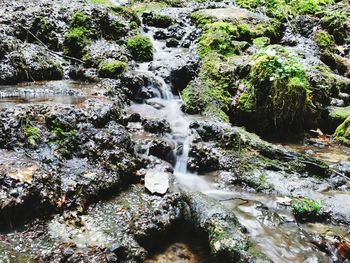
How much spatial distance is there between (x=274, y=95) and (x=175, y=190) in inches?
133

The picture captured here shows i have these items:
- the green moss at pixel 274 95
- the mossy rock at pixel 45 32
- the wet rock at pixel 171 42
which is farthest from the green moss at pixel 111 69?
the green moss at pixel 274 95

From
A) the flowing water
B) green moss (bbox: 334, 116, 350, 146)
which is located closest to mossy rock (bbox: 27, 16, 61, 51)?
the flowing water

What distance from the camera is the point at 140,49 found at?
8844 mm

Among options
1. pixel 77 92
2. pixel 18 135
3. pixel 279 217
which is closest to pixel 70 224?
pixel 18 135

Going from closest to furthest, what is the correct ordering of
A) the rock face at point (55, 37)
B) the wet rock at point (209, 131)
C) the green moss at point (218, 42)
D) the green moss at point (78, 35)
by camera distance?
1. the wet rock at point (209, 131)
2. the rock face at point (55, 37)
3. the green moss at point (78, 35)
4. the green moss at point (218, 42)

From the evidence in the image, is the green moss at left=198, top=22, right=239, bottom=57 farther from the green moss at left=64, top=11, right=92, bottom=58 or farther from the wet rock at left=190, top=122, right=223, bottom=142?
the wet rock at left=190, top=122, right=223, bottom=142

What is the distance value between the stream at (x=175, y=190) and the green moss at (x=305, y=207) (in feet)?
0.44

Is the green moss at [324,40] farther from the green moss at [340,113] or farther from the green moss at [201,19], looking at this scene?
the green moss at [201,19]

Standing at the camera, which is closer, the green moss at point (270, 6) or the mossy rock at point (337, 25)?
the mossy rock at point (337, 25)

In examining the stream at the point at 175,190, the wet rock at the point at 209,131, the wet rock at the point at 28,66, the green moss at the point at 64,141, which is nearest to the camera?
the stream at the point at 175,190

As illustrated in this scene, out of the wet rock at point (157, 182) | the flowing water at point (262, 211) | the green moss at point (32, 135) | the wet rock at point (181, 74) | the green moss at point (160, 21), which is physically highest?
the green moss at point (160, 21)

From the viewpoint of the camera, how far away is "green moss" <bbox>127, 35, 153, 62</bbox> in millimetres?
8812

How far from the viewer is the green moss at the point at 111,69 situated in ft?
24.9

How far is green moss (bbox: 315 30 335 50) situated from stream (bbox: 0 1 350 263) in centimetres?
472
